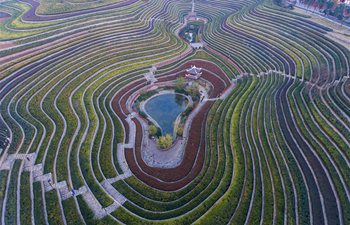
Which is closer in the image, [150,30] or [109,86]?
[109,86]

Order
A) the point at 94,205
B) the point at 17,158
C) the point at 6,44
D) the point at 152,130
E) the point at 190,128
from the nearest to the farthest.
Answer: the point at 94,205
the point at 17,158
the point at 152,130
the point at 190,128
the point at 6,44

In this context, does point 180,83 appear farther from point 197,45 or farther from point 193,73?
point 197,45

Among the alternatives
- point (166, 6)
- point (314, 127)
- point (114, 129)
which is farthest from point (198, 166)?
point (166, 6)

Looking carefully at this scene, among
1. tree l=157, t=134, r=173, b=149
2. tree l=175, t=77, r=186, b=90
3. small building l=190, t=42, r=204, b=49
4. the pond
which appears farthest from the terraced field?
tree l=175, t=77, r=186, b=90

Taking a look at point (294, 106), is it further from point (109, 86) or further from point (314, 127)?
point (109, 86)

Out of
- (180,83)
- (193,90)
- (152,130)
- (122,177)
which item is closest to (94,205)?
(122,177)

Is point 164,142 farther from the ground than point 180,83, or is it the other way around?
point 180,83
